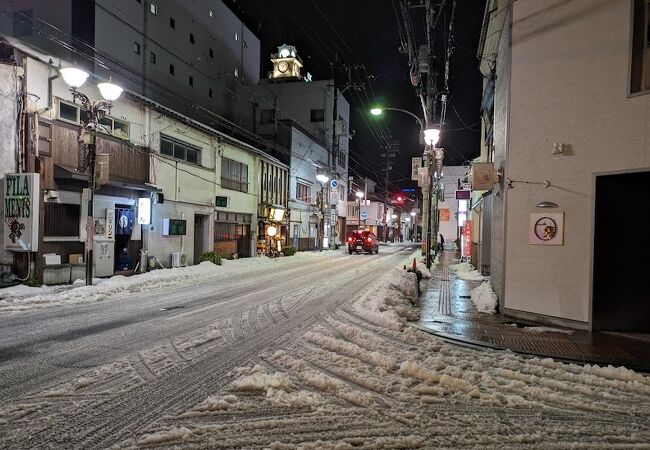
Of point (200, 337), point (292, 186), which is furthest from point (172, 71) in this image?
point (200, 337)

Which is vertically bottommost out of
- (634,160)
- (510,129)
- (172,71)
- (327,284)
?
(327,284)

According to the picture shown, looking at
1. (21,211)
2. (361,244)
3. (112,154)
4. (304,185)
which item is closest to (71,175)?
(21,211)

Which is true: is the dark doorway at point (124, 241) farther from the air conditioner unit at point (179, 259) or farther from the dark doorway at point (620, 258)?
the dark doorway at point (620, 258)

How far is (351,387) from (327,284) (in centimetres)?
1042

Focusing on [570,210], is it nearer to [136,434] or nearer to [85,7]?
[136,434]

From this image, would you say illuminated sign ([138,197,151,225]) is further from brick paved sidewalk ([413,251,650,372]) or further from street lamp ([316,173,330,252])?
street lamp ([316,173,330,252])

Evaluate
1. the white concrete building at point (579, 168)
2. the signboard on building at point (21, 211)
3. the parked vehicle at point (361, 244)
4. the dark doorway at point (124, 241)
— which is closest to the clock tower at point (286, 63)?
the parked vehicle at point (361, 244)

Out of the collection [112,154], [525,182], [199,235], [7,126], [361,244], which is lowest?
[361,244]

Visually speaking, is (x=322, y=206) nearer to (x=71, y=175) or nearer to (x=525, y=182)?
(x=71, y=175)

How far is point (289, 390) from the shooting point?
527 centimetres

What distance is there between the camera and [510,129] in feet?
33.7

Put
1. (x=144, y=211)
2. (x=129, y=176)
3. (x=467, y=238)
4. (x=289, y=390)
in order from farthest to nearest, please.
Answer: (x=467, y=238) < (x=144, y=211) < (x=129, y=176) < (x=289, y=390)

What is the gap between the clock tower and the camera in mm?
53719

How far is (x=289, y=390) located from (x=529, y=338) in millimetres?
5295
